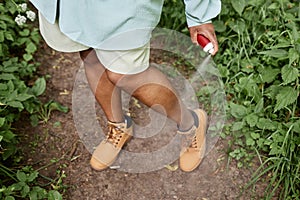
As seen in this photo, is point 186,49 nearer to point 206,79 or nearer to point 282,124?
point 206,79

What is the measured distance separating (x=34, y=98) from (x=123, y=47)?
35.1 inches

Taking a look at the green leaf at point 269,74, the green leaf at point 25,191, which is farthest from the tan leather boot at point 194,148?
the green leaf at point 25,191

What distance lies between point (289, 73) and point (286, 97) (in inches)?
4.3

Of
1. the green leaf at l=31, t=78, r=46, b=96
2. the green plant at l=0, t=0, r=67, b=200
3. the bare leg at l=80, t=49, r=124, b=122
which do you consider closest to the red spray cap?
the bare leg at l=80, t=49, r=124, b=122

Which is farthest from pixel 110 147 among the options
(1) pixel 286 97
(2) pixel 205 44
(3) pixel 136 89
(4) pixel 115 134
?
(1) pixel 286 97

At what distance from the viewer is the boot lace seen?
225 cm

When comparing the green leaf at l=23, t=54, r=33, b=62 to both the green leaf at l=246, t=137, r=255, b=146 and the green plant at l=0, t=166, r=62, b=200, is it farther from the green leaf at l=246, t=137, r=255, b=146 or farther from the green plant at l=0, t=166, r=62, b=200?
the green leaf at l=246, t=137, r=255, b=146

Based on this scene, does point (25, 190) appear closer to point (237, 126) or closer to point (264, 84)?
point (237, 126)

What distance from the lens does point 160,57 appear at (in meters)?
2.83

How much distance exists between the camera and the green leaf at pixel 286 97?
87.0 inches

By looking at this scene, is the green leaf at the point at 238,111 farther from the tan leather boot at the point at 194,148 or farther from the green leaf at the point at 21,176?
the green leaf at the point at 21,176

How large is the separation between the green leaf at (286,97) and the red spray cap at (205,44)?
1.80ft

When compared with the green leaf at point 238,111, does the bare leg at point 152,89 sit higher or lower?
higher

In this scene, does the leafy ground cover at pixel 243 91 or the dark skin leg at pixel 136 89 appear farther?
the leafy ground cover at pixel 243 91
